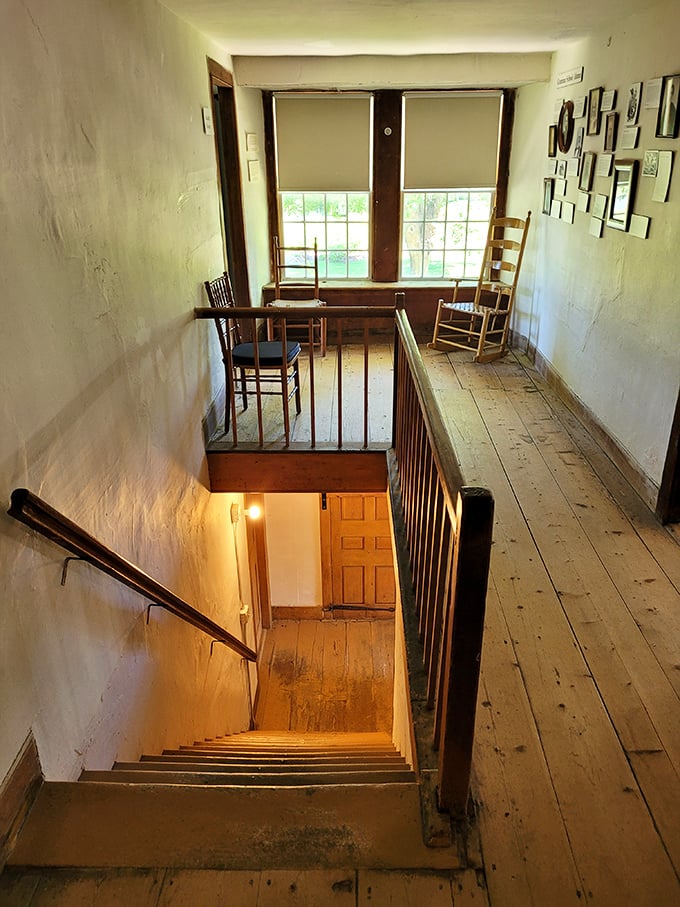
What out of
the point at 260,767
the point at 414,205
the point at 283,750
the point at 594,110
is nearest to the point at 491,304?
the point at 414,205

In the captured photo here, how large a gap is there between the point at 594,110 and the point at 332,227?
8.40 feet

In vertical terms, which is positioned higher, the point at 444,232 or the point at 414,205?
the point at 414,205

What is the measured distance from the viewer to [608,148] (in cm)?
356

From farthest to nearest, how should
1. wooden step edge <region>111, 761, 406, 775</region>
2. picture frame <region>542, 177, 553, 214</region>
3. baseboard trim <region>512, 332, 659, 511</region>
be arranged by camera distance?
picture frame <region>542, 177, 553, 214</region> → baseboard trim <region>512, 332, 659, 511</region> → wooden step edge <region>111, 761, 406, 775</region>

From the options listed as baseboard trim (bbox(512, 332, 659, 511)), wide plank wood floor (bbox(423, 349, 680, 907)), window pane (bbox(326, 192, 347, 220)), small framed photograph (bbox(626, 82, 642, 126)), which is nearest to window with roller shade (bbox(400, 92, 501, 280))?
window pane (bbox(326, 192, 347, 220))

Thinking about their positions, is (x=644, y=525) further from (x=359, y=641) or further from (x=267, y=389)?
(x=359, y=641)

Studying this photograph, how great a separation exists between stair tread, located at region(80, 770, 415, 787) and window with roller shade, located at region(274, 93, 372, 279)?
15.9 ft

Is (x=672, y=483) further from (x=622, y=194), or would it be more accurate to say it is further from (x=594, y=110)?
(x=594, y=110)

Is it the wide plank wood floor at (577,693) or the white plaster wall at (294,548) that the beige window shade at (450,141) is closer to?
the white plaster wall at (294,548)

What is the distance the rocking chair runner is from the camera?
16.9 feet

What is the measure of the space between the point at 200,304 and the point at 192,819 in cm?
275

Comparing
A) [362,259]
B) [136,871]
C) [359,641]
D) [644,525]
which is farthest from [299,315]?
[359,641]

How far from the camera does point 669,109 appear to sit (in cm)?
282

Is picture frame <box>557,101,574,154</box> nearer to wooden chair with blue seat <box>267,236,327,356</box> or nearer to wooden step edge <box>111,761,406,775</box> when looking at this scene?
wooden chair with blue seat <box>267,236,327,356</box>
